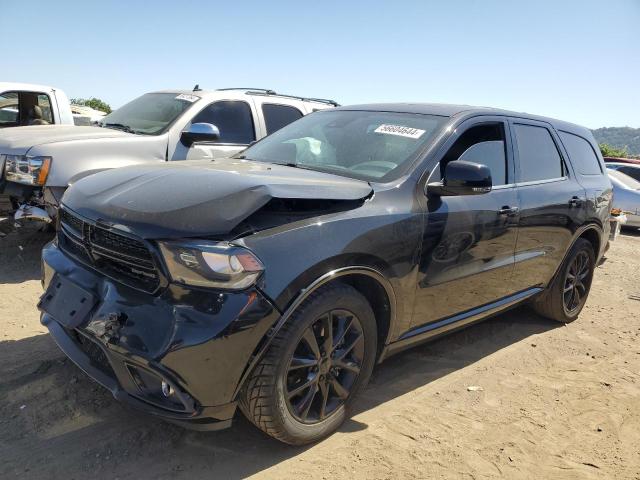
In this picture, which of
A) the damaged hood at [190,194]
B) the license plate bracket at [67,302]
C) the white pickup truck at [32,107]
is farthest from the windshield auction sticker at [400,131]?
the white pickup truck at [32,107]

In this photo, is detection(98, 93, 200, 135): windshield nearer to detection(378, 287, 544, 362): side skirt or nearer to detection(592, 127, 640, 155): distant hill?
detection(378, 287, 544, 362): side skirt

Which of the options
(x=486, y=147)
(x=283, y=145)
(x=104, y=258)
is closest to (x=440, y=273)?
(x=486, y=147)

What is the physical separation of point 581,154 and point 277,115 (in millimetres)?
3624

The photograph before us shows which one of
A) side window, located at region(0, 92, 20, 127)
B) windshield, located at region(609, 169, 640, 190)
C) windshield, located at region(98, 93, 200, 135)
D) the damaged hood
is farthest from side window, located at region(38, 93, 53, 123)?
windshield, located at region(609, 169, 640, 190)

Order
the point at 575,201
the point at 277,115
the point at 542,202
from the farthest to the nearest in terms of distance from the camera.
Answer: the point at 277,115
the point at 575,201
the point at 542,202

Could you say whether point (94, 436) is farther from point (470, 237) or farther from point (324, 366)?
point (470, 237)

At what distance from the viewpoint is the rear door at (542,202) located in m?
3.93

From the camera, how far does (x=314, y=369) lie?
262 cm

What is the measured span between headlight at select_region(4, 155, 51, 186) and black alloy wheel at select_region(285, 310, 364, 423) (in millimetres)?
3515

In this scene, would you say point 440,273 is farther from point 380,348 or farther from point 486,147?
point 486,147

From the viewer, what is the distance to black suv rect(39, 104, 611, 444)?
2229 mm

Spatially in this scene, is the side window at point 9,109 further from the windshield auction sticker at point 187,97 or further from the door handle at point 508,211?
the door handle at point 508,211

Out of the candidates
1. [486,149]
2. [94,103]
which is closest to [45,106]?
[486,149]

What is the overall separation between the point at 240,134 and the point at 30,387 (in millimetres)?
4161
